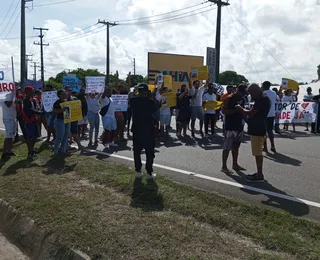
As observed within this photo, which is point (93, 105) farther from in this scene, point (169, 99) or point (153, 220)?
point (153, 220)

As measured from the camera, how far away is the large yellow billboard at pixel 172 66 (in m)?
34.4

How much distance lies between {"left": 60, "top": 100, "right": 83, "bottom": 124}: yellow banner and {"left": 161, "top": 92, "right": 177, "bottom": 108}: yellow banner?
3.76 meters

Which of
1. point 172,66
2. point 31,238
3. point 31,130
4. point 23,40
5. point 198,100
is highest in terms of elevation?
point 23,40

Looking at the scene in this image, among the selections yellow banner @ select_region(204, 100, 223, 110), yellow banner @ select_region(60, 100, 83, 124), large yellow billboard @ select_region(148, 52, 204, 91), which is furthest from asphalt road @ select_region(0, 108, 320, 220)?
large yellow billboard @ select_region(148, 52, 204, 91)

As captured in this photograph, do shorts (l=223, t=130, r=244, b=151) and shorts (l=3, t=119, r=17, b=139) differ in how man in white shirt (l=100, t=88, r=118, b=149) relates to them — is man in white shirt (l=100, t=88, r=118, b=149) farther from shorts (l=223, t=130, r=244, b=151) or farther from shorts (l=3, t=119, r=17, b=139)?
shorts (l=223, t=130, r=244, b=151)

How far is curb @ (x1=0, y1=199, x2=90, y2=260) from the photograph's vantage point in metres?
4.23

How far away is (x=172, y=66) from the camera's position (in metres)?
35.5

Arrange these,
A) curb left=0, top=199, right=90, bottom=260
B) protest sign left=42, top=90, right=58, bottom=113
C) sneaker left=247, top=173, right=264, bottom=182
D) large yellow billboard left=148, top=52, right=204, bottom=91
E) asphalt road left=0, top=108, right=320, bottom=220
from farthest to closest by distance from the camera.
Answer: large yellow billboard left=148, top=52, right=204, bottom=91, protest sign left=42, top=90, right=58, bottom=113, sneaker left=247, top=173, right=264, bottom=182, asphalt road left=0, top=108, right=320, bottom=220, curb left=0, top=199, right=90, bottom=260

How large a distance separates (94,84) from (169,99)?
2.54 meters

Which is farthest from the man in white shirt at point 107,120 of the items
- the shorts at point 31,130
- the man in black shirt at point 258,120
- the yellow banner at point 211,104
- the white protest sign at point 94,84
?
the man in black shirt at point 258,120

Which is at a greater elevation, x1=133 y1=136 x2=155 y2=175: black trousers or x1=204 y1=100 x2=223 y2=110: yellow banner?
x1=204 y1=100 x2=223 y2=110: yellow banner

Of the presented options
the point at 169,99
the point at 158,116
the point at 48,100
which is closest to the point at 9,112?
the point at 48,100

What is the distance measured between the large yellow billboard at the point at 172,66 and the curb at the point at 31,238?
93.0 feet

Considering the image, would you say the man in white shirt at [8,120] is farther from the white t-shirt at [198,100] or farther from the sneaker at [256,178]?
the white t-shirt at [198,100]
